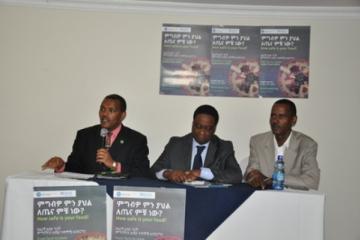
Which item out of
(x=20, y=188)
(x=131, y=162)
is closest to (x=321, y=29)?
(x=131, y=162)

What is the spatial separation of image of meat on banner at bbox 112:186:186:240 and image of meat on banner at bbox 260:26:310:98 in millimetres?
1911

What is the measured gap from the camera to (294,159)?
121 inches

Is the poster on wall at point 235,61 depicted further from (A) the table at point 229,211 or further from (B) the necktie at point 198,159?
(A) the table at point 229,211

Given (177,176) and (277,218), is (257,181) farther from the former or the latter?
(177,176)

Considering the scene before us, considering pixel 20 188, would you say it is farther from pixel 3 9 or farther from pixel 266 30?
pixel 266 30

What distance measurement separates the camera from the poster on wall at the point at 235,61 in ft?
12.5

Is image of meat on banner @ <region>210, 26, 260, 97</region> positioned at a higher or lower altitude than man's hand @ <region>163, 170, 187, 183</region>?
higher

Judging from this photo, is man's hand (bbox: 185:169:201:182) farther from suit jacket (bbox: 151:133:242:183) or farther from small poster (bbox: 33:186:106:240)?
small poster (bbox: 33:186:106:240)

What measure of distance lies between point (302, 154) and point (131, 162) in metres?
1.33

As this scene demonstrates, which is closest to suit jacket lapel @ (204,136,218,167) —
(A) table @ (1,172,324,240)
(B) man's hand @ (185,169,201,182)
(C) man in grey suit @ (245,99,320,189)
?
(C) man in grey suit @ (245,99,320,189)

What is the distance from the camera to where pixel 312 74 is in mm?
3816

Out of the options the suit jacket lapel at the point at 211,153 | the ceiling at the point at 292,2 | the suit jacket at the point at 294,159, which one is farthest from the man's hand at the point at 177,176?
the ceiling at the point at 292,2

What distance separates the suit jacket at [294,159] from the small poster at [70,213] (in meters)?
1.26

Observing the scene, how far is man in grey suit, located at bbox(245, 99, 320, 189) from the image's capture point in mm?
2975
